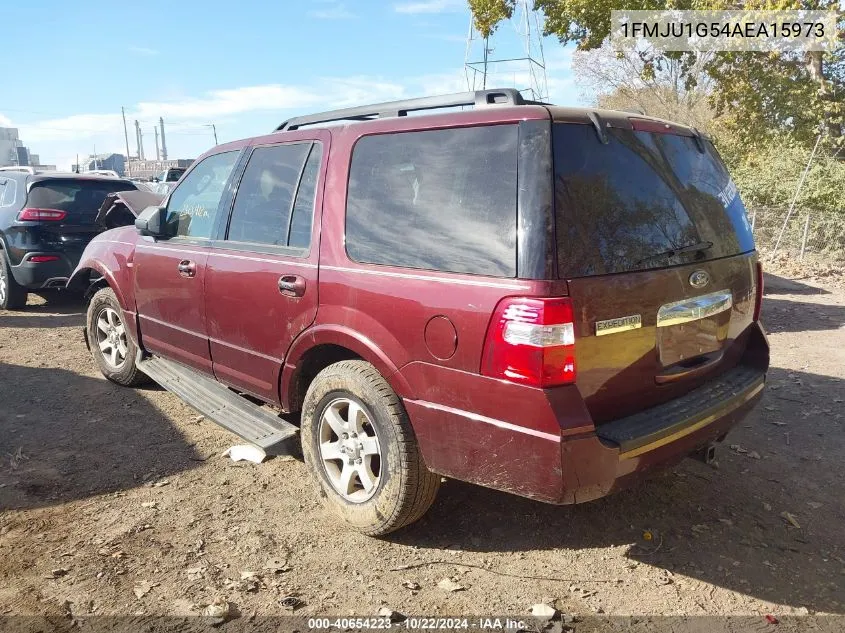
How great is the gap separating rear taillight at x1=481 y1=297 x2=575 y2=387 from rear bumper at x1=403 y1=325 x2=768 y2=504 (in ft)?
0.19

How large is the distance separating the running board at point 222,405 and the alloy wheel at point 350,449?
0.31 meters

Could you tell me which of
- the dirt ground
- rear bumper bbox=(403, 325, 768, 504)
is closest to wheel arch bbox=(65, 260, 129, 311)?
the dirt ground

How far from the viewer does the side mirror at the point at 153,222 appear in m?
4.36

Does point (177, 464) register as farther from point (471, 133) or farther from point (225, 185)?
point (471, 133)

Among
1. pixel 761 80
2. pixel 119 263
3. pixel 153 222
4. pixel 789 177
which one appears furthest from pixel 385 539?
pixel 761 80

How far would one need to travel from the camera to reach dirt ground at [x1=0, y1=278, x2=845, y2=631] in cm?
262

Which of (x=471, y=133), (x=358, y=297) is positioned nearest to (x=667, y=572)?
(x=358, y=297)

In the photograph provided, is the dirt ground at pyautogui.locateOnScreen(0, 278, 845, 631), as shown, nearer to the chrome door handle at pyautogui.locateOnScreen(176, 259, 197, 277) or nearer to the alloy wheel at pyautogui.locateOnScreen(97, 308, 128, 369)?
the alloy wheel at pyautogui.locateOnScreen(97, 308, 128, 369)

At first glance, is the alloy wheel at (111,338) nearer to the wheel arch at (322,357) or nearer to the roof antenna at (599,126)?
the wheel arch at (322,357)

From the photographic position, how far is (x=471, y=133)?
2.64 m

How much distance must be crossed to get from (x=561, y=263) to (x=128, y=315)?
3.72 meters

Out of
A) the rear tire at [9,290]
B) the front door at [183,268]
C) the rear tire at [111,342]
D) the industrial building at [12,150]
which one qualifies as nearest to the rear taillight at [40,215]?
the rear tire at [9,290]

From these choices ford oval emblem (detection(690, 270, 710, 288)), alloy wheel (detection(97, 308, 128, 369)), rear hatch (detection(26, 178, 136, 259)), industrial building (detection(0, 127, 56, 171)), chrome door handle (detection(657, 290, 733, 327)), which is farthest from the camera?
industrial building (detection(0, 127, 56, 171))

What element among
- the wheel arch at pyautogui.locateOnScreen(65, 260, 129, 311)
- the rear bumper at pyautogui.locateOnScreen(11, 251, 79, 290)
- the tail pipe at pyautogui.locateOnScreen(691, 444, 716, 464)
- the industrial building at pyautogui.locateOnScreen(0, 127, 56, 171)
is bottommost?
the tail pipe at pyautogui.locateOnScreen(691, 444, 716, 464)
